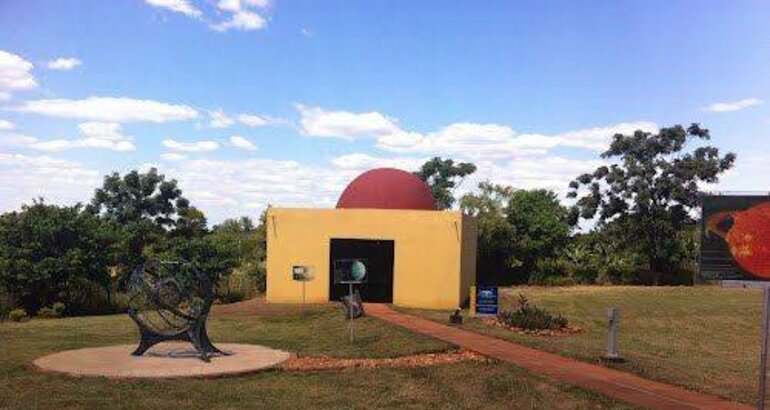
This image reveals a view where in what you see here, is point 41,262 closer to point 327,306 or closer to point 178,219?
point 327,306

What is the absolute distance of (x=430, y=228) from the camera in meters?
29.0

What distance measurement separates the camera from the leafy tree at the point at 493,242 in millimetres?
42156

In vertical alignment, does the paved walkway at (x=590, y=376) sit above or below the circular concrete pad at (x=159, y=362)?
above

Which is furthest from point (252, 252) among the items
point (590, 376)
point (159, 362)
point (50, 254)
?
point (590, 376)

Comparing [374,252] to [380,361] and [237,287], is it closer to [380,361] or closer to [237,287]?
[237,287]

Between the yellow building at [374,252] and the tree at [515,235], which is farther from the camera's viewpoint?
the tree at [515,235]

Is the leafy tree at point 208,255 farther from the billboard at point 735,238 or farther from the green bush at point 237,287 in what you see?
the billboard at point 735,238

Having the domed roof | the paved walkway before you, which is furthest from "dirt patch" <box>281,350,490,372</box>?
the domed roof

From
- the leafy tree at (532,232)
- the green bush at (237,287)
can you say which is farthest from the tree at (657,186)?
the green bush at (237,287)

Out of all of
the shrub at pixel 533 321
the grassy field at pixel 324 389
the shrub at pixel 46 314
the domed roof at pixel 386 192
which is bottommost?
the shrub at pixel 46 314

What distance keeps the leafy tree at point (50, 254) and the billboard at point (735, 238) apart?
1057 inches

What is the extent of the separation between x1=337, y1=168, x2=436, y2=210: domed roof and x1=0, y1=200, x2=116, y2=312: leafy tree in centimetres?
1052

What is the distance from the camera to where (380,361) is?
15.4 metres

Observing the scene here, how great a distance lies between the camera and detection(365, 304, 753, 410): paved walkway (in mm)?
11430
